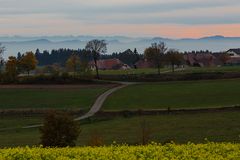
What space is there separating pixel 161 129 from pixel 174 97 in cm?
2811

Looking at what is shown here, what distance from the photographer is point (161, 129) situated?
4275 centimetres

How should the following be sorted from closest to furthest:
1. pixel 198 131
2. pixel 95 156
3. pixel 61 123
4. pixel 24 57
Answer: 1. pixel 95 156
2. pixel 61 123
3. pixel 198 131
4. pixel 24 57

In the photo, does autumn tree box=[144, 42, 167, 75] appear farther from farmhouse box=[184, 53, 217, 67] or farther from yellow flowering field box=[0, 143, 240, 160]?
yellow flowering field box=[0, 143, 240, 160]

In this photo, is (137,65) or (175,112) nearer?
(175,112)

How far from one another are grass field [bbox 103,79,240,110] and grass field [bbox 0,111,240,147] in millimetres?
9028

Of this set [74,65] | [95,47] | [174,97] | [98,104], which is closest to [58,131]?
[98,104]

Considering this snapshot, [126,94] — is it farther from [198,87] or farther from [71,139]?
[71,139]

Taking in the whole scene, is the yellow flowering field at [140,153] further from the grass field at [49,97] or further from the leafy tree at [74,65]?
the leafy tree at [74,65]

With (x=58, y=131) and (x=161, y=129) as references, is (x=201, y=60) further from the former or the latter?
(x=58, y=131)

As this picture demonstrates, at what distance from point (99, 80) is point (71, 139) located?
74.5m

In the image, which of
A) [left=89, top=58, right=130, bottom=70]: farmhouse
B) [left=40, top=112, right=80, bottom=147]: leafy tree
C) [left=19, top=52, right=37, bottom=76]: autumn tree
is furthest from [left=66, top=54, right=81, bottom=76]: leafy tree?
[left=40, top=112, right=80, bottom=147]: leafy tree

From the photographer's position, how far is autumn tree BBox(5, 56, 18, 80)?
3904 inches

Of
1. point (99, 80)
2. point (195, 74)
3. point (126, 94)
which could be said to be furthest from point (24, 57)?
point (126, 94)

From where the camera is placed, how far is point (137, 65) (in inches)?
7003
